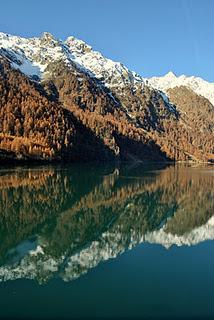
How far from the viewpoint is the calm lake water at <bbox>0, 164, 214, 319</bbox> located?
21672 millimetres

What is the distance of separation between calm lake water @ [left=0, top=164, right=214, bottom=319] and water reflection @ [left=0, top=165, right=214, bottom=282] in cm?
10

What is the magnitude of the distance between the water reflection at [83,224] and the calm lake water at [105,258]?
96mm

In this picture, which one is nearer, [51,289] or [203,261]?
[51,289]

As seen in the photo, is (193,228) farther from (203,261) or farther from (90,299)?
(90,299)

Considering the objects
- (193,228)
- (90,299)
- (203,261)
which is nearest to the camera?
(90,299)

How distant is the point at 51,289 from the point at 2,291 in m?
2.56

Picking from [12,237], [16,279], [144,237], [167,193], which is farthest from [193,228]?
[167,193]

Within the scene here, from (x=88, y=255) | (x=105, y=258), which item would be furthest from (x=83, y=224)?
(x=105, y=258)

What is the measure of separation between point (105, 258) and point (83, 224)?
16.5 m

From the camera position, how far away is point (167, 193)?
3275 inches

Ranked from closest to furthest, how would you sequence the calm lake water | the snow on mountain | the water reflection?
the calm lake water
the snow on mountain
the water reflection

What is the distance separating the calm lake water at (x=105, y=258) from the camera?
21.7 metres

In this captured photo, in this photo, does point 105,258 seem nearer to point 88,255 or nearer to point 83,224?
point 88,255

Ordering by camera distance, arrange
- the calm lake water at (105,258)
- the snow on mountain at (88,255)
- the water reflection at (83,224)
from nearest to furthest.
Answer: the calm lake water at (105,258)
the snow on mountain at (88,255)
the water reflection at (83,224)
